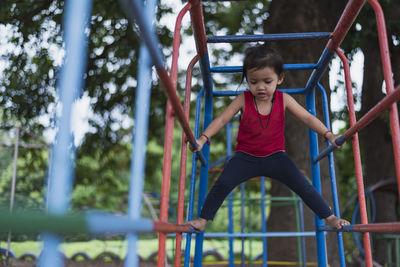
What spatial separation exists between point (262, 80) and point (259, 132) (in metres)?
0.25

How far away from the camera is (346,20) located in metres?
1.87

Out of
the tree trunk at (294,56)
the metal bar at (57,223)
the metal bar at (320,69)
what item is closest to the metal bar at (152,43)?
the metal bar at (57,223)

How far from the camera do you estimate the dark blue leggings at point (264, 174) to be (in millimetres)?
2041

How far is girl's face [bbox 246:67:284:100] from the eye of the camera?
203 centimetres

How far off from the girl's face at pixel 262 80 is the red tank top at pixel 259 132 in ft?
0.35

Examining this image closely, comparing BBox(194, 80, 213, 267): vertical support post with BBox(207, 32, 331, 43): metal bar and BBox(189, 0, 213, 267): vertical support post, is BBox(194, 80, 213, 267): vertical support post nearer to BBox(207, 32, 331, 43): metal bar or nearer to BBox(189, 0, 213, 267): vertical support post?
BBox(189, 0, 213, 267): vertical support post

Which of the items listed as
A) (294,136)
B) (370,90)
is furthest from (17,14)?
(370,90)

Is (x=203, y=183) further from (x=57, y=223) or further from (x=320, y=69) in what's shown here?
(x=57, y=223)

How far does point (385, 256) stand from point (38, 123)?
477 cm

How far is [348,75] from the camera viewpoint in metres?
2.41

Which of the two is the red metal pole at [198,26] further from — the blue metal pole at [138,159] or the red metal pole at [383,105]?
the red metal pole at [383,105]

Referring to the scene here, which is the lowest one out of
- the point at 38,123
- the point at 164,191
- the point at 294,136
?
the point at 164,191

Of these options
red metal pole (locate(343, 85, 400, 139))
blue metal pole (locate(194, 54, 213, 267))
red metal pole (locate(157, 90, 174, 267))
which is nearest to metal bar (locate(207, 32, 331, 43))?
blue metal pole (locate(194, 54, 213, 267))

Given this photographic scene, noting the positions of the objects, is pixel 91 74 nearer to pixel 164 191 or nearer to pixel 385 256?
pixel 385 256
